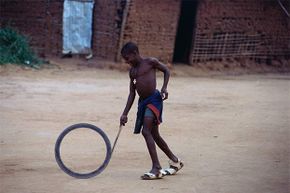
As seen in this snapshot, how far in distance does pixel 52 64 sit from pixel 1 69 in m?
2.03

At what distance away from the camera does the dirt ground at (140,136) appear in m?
5.51

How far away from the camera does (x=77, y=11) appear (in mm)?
16875

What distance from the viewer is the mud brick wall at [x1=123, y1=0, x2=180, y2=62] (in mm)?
16031

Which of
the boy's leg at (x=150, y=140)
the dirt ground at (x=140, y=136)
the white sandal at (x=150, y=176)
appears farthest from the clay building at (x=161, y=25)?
the white sandal at (x=150, y=176)

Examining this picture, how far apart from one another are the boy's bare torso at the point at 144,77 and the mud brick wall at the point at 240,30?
11.4m

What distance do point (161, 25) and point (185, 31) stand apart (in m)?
2.52

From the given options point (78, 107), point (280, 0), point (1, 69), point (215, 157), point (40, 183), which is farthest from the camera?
point (280, 0)

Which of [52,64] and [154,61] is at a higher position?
[154,61]

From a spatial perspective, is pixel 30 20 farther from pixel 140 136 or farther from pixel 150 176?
pixel 150 176

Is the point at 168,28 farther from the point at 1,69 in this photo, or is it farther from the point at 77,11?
the point at 1,69

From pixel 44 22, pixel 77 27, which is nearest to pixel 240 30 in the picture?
pixel 77 27

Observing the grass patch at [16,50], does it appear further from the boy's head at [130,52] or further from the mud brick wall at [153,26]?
the boy's head at [130,52]

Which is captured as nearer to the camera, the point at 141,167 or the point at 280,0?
the point at 141,167

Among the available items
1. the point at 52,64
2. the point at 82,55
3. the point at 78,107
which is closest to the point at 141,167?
the point at 78,107
